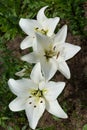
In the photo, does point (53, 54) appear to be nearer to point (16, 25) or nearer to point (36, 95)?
point (36, 95)

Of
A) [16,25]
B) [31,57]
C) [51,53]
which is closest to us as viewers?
[31,57]

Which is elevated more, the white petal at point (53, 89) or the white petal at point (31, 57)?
the white petal at point (31, 57)

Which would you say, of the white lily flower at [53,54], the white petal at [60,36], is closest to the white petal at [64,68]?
the white lily flower at [53,54]

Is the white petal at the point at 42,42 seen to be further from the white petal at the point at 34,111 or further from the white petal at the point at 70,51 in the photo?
the white petal at the point at 34,111

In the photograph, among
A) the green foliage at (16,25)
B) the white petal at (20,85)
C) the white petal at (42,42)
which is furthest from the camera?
the green foliage at (16,25)

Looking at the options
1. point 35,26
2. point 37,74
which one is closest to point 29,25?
point 35,26

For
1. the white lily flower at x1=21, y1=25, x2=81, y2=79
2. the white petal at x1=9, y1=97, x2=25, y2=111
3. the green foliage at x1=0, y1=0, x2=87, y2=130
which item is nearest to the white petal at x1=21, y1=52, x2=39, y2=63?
the white lily flower at x1=21, y1=25, x2=81, y2=79

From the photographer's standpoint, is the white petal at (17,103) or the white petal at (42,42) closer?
the white petal at (42,42)

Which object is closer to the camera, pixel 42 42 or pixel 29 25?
pixel 42 42
